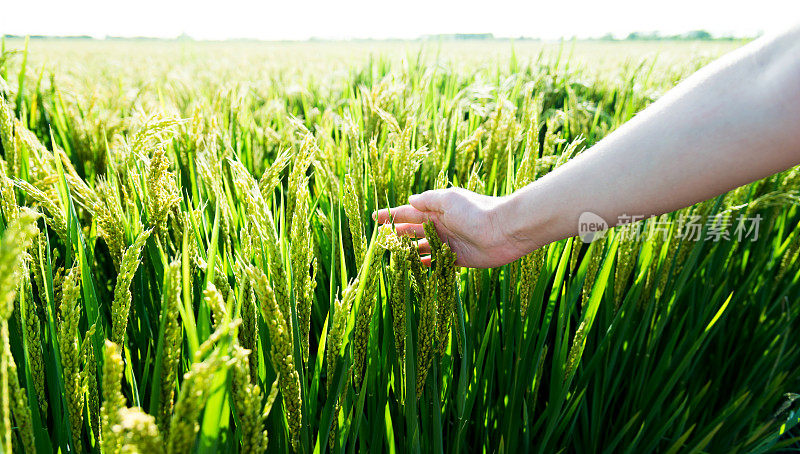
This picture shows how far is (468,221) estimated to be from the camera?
3.85 ft

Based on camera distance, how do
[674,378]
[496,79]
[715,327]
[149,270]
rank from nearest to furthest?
[149,270] → [674,378] → [715,327] → [496,79]

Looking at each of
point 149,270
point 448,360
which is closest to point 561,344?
point 448,360

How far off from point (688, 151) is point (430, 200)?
0.54m

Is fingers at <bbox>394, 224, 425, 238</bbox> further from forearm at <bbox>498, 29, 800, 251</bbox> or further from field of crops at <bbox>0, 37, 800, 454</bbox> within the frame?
forearm at <bbox>498, 29, 800, 251</bbox>

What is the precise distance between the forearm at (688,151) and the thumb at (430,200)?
0.17 m

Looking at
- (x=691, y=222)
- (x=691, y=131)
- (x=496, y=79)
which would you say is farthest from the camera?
(x=496, y=79)

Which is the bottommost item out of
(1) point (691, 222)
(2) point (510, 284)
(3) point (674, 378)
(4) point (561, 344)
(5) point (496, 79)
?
(3) point (674, 378)

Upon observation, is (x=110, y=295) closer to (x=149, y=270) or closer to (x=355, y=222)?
(x=149, y=270)

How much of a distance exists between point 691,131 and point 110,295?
1351 mm

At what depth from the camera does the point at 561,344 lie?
118cm

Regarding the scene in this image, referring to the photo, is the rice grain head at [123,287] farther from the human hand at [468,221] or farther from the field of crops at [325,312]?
the human hand at [468,221]

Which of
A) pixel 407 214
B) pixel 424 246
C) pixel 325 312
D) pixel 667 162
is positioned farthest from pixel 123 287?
pixel 667 162

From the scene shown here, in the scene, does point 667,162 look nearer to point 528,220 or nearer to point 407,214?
point 528,220

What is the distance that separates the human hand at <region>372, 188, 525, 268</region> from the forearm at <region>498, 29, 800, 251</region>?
0.04 metres
